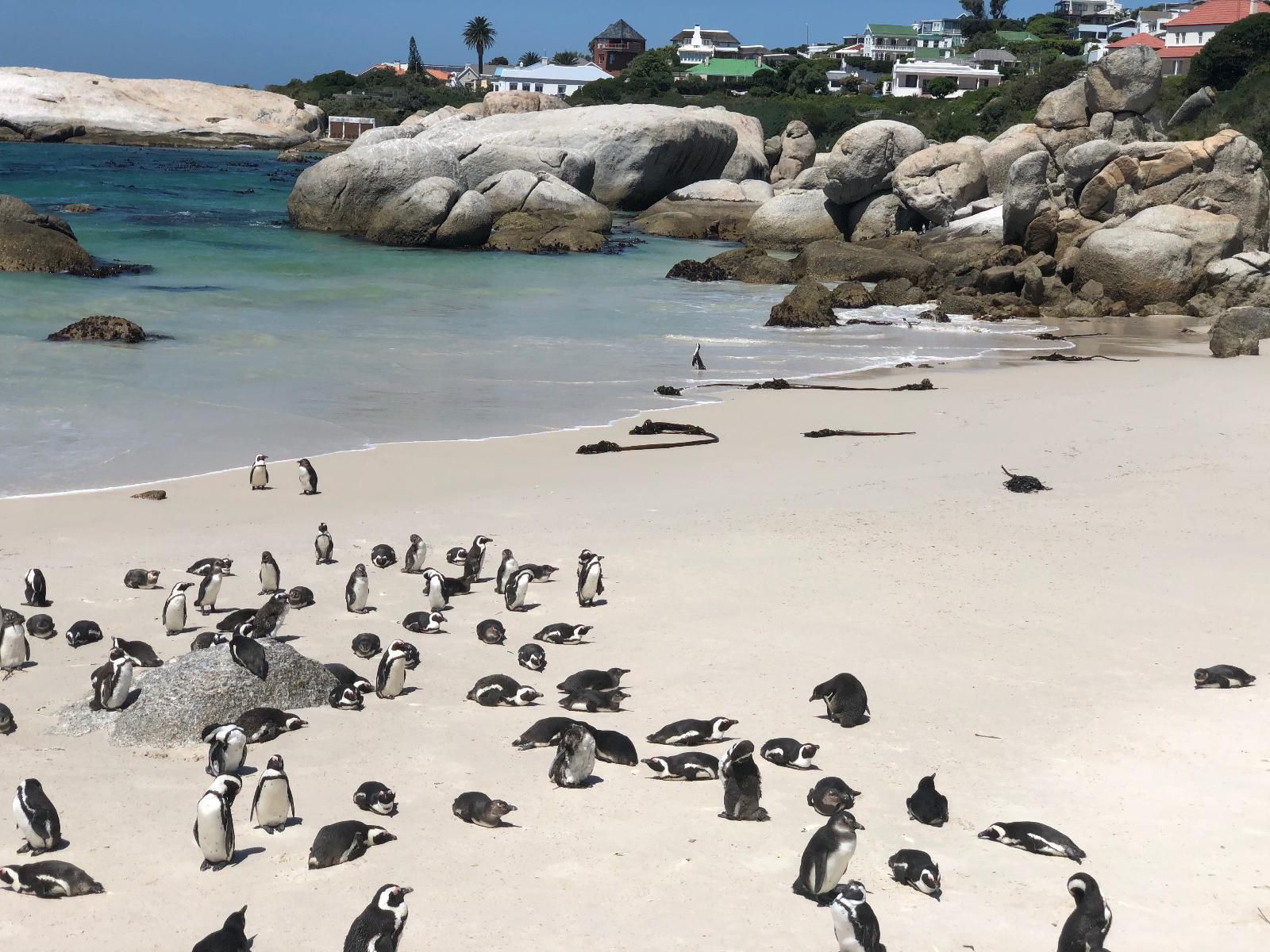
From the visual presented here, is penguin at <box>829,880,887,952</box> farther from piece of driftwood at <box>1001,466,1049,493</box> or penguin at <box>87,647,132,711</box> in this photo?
piece of driftwood at <box>1001,466,1049,493</box>

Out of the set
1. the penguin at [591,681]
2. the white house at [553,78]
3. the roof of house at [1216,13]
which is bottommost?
the penguin at [591,681]

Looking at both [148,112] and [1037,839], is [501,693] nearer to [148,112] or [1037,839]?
[1037,839]

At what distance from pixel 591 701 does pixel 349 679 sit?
1295mm

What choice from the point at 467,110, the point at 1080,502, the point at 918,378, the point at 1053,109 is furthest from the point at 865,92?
the point at 1080,502

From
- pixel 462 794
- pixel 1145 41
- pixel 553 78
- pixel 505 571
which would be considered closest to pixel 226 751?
pixel 462 794

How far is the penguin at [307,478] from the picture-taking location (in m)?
11.1

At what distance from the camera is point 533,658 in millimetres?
7500

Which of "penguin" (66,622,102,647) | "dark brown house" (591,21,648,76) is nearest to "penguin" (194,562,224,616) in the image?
"penguin" (66,622,102,647)

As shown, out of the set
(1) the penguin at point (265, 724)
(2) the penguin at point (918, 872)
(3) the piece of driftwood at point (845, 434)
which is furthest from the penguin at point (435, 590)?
(3) the piece of driftwood at point (845, 434)

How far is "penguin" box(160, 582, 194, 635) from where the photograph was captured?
783 centimetres

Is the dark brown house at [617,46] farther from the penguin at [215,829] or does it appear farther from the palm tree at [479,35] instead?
the penguin at [215,829]

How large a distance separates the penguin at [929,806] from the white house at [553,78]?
11456cm

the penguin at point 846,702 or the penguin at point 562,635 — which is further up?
the penguin at point 846,702

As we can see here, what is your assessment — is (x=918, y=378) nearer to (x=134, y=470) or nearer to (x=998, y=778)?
(x=134, y=470)
